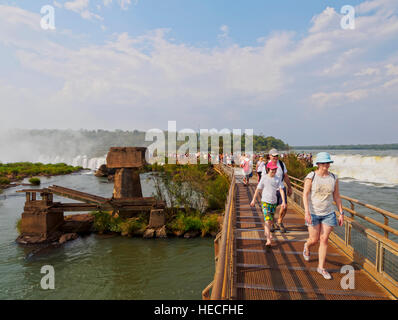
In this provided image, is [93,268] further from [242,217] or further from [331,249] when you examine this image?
[331,249]

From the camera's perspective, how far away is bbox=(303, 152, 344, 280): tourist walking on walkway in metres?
4.02

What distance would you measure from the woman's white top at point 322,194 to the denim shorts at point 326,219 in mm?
64

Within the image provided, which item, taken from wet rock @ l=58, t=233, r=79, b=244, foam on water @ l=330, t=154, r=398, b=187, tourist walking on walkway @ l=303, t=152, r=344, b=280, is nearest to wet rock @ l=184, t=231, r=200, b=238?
wet rock @ l=58, t=233, r=79, b=244

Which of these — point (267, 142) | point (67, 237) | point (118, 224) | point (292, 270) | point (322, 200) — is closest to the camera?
point (322, 200)

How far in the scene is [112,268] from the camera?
12.3 meters

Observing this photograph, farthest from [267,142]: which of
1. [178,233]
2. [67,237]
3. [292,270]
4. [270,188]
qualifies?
[292,270]

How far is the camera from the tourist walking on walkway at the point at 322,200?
13.2 feet

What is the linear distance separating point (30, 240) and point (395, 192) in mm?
36453

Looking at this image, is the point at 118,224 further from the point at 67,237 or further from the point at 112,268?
the point at 112,268

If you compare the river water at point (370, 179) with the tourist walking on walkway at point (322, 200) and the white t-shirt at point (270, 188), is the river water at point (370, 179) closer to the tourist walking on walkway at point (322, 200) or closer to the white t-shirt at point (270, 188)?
the white t-shirt at point (270, 188)

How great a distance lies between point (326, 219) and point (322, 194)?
43cm

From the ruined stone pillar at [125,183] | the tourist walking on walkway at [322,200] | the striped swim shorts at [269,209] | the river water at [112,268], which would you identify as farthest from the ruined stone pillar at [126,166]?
the tourist walking on walkway at [322,200]

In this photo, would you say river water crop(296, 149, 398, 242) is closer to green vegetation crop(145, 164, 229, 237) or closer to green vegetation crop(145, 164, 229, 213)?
green vegetation crop(145, 164, 229, 213)
